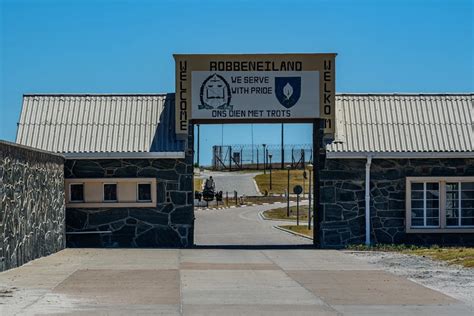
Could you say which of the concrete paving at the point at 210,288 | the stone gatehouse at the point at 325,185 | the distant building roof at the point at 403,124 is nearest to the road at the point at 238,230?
the stone gatehouse at the point at 325,185

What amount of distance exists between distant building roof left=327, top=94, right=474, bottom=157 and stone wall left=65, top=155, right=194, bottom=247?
482 centimetres

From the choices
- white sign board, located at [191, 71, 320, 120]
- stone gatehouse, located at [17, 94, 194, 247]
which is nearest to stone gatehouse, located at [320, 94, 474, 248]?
white sign board, located at [191, 71, 320, 120]

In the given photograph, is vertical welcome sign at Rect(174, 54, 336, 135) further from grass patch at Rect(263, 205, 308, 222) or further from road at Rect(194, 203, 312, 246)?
grass patch at Rect(263, 205, 308, 222)

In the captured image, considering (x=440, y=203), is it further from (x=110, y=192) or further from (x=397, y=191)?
(x=110, y=192)

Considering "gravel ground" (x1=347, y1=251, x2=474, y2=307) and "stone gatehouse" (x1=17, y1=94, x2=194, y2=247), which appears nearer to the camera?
"gravel ground" (x1=347, y1=251, x2=474, y2=307)

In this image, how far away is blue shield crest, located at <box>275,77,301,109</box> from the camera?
26766mm

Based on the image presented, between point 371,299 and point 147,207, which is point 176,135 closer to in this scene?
point 147,207

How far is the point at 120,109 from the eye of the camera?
27.9 metres

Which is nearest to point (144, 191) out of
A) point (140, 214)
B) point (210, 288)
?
point (140, 214)

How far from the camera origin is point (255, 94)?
26734 millimetres

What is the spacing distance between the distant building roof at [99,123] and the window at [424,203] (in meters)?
7.44

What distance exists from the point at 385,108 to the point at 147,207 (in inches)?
332

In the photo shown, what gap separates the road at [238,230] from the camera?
102 feet

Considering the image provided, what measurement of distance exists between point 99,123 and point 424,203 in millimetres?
10544
